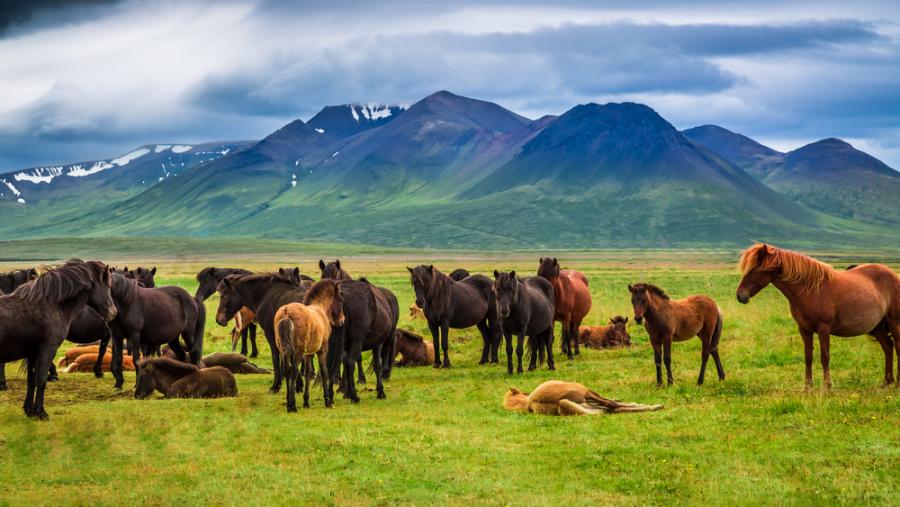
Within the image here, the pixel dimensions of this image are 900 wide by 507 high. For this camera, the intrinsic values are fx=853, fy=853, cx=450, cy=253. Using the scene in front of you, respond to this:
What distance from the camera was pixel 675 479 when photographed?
10.5 m

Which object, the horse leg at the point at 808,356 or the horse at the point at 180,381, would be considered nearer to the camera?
the horse leg at the point at 808,356

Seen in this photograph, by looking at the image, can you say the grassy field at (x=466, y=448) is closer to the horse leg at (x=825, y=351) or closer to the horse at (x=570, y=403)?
the horse leg at (x=825, y=351)

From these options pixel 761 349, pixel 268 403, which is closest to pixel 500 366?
pixel 761 349

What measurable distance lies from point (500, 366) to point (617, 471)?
40.5 feet

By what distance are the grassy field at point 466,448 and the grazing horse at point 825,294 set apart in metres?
1.03

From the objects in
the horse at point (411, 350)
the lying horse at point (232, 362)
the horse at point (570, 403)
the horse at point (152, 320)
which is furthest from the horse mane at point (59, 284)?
the horse at point (411, 350)

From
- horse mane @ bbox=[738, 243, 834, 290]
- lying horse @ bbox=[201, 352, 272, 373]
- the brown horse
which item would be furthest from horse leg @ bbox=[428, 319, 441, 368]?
horse mane @ bbox=[738, 243, 834, 290]


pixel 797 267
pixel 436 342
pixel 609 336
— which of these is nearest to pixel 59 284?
pixel 436 342

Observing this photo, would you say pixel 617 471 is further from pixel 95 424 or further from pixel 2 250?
pixel 2 250

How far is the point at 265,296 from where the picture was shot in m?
18.6

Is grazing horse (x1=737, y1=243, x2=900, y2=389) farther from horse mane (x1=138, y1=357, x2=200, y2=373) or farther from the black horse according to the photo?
horse mane (x1=138, y1=357, x2=200, y2=373)

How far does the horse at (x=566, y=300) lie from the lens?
25.5m

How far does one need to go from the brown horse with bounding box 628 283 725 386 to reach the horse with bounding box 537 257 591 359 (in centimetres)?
735

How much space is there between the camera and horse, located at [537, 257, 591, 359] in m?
25.5
